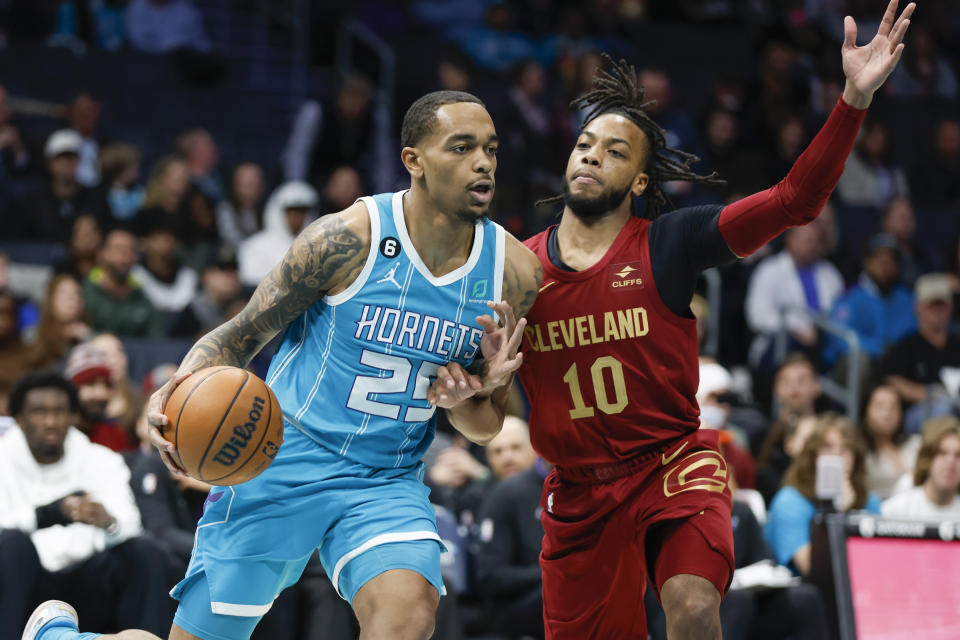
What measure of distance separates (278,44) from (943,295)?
23.6ft

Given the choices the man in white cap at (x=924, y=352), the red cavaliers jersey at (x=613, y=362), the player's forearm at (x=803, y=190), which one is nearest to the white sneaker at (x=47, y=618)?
the red cavaliers jersey at (x=613, y=362)

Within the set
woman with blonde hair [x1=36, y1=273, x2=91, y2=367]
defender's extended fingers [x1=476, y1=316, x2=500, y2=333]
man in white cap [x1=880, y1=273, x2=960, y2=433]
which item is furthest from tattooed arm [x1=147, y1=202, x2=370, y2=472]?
man in white cap [x1=880, y1=273, x2=960, y2=433]

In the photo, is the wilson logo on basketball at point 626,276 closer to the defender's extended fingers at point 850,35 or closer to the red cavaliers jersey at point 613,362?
the red cavaliers jersey at point 613,362

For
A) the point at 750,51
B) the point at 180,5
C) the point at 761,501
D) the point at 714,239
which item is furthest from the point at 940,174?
the point at 714,239

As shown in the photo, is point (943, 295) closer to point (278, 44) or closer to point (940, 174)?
point (940, 174)

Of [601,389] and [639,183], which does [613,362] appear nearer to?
[601,389]

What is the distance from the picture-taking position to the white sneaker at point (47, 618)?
5.10 m

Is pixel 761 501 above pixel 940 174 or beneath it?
beneath

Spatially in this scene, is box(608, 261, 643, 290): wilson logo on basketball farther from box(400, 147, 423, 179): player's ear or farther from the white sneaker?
the white sneaker

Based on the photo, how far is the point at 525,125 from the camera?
1218cm

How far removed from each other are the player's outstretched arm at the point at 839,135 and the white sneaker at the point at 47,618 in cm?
310

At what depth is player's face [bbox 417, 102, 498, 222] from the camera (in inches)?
176

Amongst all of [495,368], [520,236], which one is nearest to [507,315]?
[495,368]

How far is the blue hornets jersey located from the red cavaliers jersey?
434 mm
